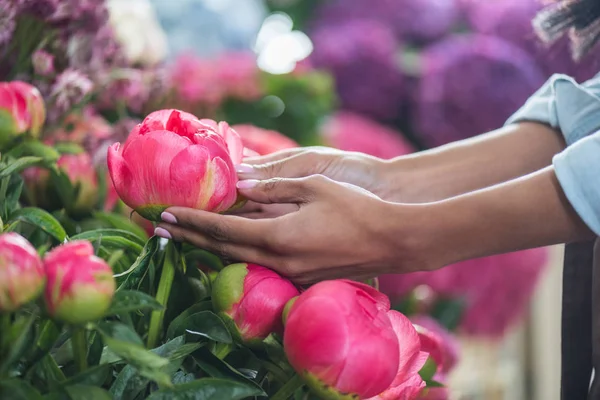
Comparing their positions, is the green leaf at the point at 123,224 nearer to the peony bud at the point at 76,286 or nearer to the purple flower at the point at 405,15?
the peony bud at the point at 76,286

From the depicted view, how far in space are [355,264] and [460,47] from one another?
2.35 feet

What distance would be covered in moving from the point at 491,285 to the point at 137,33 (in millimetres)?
561

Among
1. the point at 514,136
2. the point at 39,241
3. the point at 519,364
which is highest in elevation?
the point at 514,136

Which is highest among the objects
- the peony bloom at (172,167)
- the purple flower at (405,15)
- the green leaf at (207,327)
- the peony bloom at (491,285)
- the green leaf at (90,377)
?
the purple flower at (405,15)

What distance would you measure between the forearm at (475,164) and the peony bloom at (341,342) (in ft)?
0.81

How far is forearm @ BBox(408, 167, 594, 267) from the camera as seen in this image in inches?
16.8

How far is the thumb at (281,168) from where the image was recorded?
0.46 metres

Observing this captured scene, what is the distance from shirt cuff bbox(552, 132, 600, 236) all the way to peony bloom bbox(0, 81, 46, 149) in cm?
32

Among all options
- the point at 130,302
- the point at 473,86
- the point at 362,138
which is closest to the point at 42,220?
the point at 130,302

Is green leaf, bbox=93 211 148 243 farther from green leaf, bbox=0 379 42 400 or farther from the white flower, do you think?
the white flower

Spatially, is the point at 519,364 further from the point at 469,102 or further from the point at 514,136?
the point at 514,136

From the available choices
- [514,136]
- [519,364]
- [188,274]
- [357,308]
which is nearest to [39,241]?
[188,274]

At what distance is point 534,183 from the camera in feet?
1.45

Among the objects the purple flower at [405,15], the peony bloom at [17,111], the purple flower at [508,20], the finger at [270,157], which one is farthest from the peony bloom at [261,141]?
the purple flower at [405,15]
